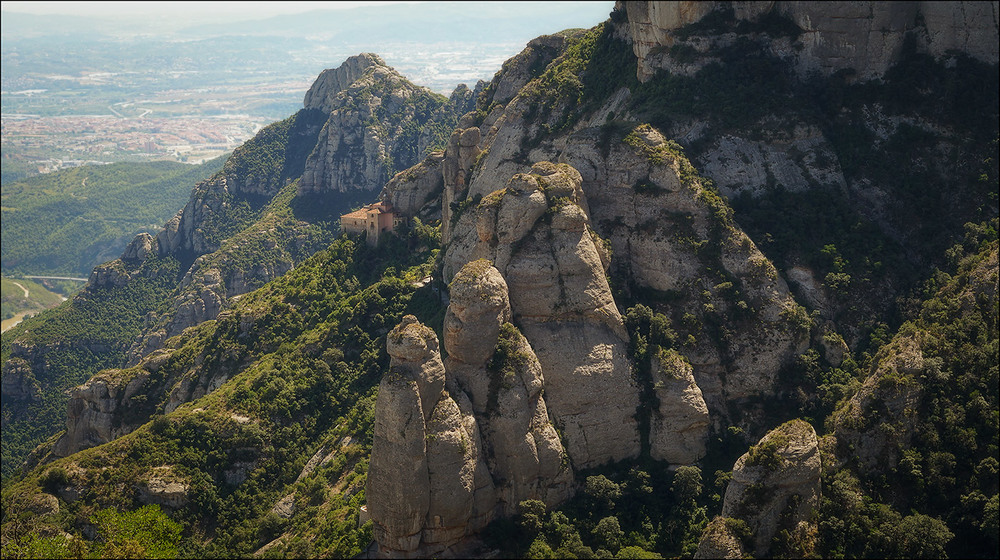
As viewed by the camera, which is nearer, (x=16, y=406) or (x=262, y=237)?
(x=16, y=406)

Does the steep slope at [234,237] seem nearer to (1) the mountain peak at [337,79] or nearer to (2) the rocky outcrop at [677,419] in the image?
(1) the mountain peak at [337,79]

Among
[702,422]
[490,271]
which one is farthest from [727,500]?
[490,271]

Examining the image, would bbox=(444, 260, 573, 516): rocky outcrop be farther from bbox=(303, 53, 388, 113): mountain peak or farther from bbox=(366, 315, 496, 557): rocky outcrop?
bbox=(303, 53, 388, 113): mountain peak

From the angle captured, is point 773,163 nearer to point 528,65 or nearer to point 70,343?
point 528,65

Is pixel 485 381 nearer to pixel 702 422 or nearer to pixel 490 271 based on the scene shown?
pixel 490 271

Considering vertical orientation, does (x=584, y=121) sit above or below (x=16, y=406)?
above

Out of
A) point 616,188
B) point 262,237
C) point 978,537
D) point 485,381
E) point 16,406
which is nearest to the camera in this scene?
point 978,537

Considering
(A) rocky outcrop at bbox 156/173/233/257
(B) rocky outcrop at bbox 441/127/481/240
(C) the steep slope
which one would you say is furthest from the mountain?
(A) rocky outcrop at bbox 156/173/233/257
